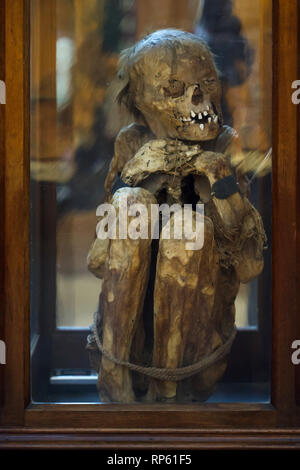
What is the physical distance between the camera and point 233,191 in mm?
1408

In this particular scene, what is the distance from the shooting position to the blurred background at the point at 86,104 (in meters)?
1.44

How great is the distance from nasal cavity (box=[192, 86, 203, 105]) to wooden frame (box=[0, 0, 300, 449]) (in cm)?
22

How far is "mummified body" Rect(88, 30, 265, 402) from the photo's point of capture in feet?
4.57

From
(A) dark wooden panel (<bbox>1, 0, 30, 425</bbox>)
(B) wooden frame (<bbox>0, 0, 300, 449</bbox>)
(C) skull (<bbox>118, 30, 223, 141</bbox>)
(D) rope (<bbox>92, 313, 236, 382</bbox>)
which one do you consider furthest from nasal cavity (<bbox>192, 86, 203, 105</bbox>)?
(D) rope (<bbox>92, 313, 236, 382</bbox>)

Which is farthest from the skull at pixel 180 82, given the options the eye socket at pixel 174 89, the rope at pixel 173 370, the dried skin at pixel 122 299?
the rope at pixel 173 370

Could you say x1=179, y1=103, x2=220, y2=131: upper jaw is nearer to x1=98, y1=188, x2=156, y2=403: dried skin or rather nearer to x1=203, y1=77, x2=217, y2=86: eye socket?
x1=203, y1=77, x2=217, y2=86: eye socket

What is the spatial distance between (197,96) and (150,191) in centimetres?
25

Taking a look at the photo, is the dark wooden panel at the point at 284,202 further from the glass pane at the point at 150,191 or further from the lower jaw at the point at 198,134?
the lower jaw at the point at 198,134

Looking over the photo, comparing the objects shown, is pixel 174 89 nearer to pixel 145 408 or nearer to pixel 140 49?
pixel 140 49

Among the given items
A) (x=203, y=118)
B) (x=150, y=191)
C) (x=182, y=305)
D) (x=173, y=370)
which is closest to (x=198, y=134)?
(x=203, y=118)

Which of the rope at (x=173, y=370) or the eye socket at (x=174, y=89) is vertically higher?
the eye socket at (x=174, y=89)

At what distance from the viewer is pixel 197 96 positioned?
1468 millimetres
